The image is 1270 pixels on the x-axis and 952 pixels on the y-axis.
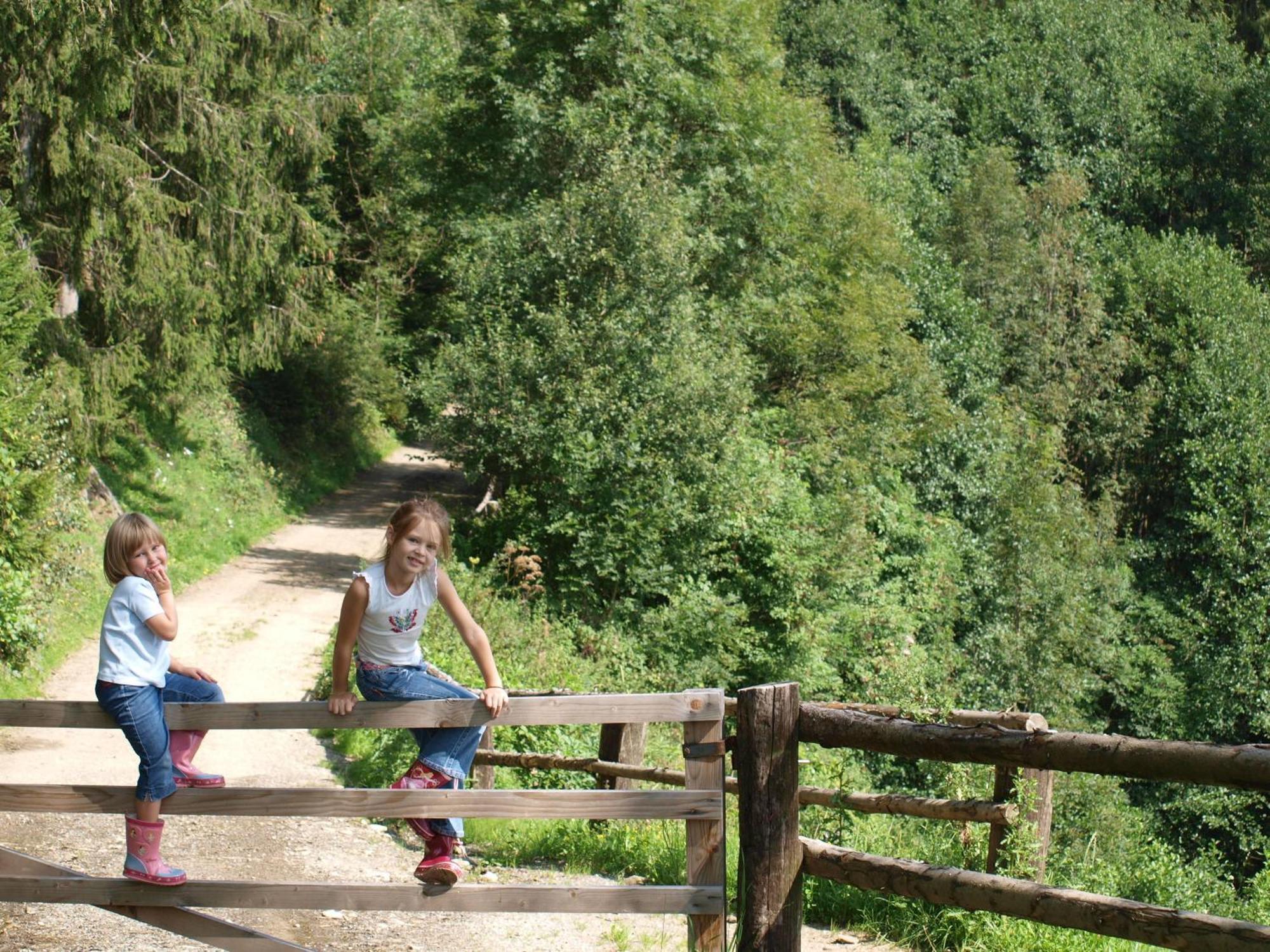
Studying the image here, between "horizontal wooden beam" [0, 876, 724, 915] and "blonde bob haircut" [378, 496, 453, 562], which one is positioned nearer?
"horizontal wooden beam" [0, 876, 724, 915]

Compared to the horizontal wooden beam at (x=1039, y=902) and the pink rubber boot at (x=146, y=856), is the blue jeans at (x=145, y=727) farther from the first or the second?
the horizontal wooden beam at (x=1039, y=902)

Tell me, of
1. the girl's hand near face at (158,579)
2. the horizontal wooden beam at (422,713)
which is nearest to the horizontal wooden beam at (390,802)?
the horizontal wooden beam at (422,713)

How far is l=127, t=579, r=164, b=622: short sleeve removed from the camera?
4383mm

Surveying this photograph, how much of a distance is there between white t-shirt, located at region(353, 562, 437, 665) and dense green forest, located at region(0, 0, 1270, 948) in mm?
3276

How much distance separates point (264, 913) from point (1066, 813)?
14878 millimetres

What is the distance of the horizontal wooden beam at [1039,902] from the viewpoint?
351cm

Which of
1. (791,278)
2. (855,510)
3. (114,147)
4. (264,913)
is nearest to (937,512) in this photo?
(791,278)

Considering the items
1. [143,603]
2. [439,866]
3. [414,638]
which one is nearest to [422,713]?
[414,638]

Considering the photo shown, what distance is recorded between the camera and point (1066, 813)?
18.4 metres

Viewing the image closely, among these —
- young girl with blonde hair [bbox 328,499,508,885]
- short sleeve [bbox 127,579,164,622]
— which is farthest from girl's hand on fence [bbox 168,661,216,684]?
young girl with blonde hair [bbox 328,499,508,885]

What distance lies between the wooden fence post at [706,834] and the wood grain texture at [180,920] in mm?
1480

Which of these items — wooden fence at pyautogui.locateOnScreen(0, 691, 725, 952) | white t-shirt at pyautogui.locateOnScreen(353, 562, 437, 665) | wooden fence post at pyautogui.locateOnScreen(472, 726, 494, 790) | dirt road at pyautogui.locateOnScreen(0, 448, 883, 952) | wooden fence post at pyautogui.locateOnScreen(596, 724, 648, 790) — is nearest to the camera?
wooden fence at pyautogui.locateOnScreen(0, 691, 725, 952)

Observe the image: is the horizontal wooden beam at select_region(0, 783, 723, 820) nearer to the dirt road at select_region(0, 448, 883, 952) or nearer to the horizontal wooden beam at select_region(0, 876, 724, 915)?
the horizontal wooden beam at select_region(0, 876, 724, 915)

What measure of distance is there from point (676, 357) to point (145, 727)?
15.1 metres
